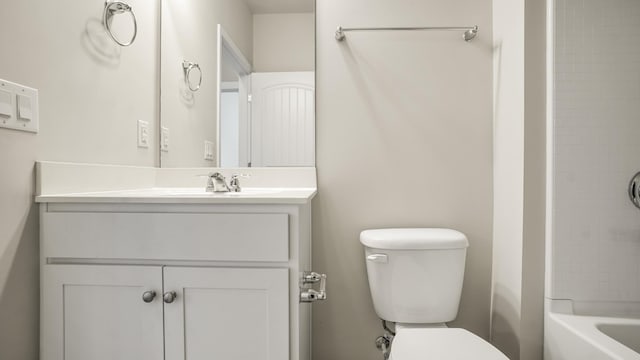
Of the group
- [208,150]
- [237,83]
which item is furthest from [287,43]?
[208,150]

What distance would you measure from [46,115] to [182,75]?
0.65 meters

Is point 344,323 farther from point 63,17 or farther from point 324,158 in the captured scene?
point 63,17

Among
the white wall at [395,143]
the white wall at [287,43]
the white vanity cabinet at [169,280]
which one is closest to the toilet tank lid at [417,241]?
the white wall at [395,143]

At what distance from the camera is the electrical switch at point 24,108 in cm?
88

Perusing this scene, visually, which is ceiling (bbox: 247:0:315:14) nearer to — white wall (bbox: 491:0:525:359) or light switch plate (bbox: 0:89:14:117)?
white wall (bbox: 491:0:525:359)

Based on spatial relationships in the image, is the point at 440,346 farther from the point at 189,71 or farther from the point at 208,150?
the point at 189,71

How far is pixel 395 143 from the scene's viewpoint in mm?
1445

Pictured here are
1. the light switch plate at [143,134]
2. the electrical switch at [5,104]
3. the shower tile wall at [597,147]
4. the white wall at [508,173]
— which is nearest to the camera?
the electrical switch at [5,104]

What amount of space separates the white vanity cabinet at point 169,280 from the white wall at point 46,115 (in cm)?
5

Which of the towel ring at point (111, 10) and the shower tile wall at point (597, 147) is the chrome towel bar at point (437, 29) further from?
the towel ring at point (111, 10)

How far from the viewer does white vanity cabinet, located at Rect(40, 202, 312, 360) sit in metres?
0.90

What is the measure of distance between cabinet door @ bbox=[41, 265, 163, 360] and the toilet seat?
70 centimetres

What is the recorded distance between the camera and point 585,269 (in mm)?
1100

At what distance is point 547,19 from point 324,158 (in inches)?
37.9
